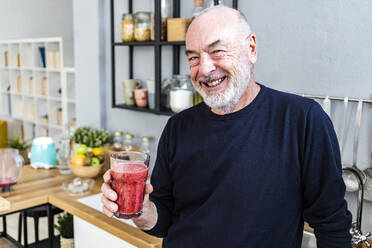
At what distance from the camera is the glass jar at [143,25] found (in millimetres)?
2291

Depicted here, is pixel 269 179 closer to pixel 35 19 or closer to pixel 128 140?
pixel 128 140

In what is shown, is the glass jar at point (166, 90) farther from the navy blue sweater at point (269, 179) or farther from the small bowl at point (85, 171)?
the navy blue sweater at point (269, 179)

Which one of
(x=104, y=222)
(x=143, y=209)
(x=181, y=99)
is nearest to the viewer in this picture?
(x=143, y=209)

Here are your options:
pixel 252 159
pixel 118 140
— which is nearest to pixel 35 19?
pixel 118 140

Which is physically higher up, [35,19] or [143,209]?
[35,19]

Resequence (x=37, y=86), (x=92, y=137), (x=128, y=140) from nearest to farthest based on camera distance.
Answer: (x=128, y=140) → (x=92, y=137) → (x=37, y=86)

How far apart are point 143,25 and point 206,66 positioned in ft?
4.31

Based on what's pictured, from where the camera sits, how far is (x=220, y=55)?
3.62 feet

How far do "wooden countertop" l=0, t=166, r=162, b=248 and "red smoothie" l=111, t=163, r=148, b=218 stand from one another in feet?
1.96

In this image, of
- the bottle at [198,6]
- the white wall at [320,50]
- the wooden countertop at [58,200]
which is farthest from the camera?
the bottle at [198,6]

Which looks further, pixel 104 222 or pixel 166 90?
pixel 166 90

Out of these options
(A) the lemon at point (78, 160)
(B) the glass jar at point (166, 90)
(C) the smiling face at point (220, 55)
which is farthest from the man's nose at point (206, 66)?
(A) the lemon at point (78, 160)

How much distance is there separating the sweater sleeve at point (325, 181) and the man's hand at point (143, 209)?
1.49 feet

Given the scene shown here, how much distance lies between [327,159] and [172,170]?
489mm
